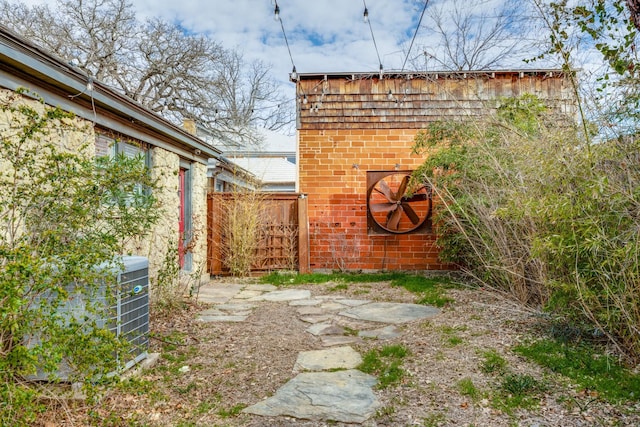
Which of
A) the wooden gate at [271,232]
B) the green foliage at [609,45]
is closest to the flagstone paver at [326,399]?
the green foliage at [609,45]

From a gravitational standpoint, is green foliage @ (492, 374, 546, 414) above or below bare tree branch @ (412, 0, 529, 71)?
below

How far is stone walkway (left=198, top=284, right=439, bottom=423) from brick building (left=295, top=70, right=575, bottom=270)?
2023mm

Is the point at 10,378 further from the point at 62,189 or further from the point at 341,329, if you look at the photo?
the point at 341,329

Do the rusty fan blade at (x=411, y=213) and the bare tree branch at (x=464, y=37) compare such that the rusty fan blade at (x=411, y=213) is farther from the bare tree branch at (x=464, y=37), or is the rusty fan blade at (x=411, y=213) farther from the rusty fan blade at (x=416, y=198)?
the bare tree branch at (x=464, y=37)

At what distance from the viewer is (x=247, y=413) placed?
2.84m

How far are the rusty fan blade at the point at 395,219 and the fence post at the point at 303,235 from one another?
5.42 feet

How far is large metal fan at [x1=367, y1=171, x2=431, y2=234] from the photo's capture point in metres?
8.19

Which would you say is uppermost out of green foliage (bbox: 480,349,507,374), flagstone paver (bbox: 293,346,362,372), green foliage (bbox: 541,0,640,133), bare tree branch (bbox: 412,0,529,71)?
bare tree branch (bbox: 412,0,529,71)

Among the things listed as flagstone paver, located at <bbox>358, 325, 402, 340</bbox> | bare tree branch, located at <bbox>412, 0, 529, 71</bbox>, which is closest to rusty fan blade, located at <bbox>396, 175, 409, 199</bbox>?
flagstone paver, located at <bbox>358, 325, 402, 340</bbox>

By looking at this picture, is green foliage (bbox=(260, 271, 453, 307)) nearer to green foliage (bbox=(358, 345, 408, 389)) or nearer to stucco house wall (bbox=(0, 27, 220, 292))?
stucco house wall (bbox=(0, 27, 220, 292))

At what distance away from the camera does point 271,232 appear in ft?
28.9

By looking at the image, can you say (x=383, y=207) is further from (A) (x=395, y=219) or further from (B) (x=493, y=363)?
(B) (x=493, y=363)

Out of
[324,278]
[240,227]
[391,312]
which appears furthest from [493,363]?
[240,227]

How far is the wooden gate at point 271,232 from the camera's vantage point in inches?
342
